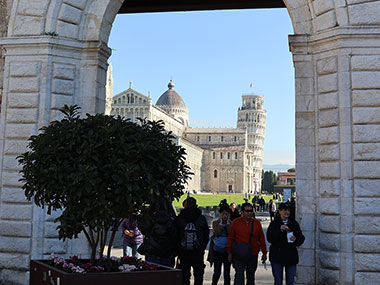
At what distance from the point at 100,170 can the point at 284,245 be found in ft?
9.91

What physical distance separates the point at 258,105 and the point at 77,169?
452 feet

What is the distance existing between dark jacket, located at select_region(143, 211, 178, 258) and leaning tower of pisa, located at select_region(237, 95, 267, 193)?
12479 centimetres

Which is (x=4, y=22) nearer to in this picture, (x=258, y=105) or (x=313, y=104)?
(x=313, y=104)

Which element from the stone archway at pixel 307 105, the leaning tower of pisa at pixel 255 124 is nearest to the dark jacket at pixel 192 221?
the stone archway at pixel 307 105

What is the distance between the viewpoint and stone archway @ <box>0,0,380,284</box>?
717 centimetres

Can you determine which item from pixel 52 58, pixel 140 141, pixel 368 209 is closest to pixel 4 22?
pixel 52 58

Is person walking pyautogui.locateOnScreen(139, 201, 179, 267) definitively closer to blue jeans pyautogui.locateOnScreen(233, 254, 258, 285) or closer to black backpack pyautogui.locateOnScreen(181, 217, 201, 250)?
black backpack pyautogui.locateOnScreen(181, 217, 201, 250)

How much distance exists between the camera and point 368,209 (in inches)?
279

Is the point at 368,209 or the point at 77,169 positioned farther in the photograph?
the point at 368,209

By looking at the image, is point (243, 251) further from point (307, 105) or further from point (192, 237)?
point (307, 105)

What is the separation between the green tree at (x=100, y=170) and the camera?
4801mm

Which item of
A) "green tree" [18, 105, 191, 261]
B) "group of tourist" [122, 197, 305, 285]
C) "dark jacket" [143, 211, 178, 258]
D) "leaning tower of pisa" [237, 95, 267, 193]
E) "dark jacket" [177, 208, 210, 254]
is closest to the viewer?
"green tree" [18, 105, 191, 261]

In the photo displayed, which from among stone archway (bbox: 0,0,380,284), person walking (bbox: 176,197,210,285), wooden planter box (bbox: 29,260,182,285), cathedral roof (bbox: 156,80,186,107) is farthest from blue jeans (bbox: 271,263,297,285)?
cathedral roof (bbox: 156,80,186,107)

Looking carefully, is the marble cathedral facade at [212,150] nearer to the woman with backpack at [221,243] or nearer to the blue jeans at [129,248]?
the blue jeans at [129,248]
